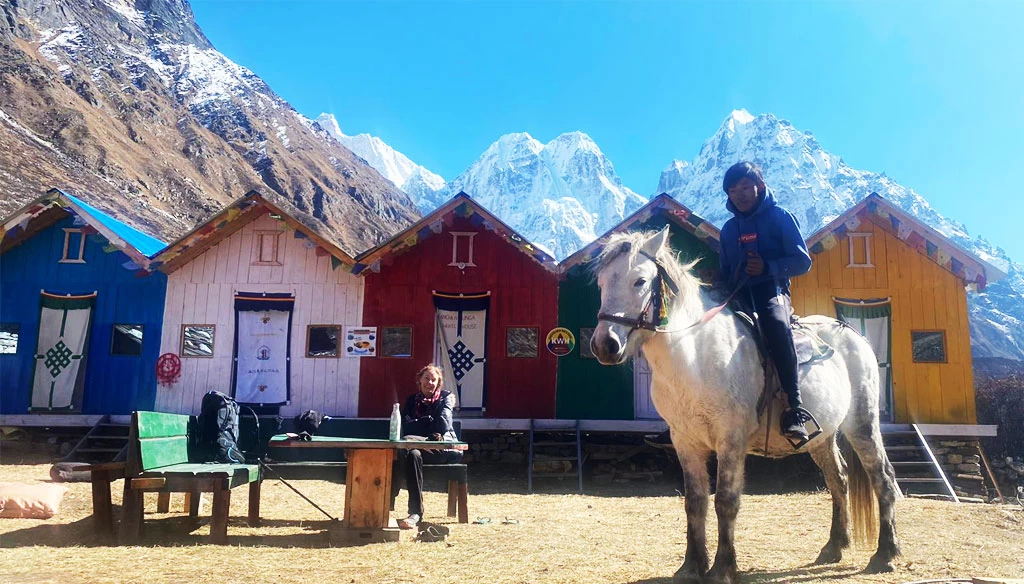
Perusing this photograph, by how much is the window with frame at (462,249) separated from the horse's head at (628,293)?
9346mm

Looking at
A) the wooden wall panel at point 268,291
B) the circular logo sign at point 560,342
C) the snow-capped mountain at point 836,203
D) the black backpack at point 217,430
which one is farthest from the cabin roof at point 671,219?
the snow-capped mountain at point 836,203

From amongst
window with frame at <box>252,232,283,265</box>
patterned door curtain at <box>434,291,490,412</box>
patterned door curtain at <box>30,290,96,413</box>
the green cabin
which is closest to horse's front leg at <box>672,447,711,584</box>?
the green cabin

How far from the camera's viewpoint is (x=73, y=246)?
14.0 m

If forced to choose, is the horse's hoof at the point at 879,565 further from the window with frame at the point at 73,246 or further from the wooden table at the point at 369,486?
the window with frame at the point at 73,246

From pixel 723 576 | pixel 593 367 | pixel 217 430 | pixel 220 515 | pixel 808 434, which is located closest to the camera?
pixel 723 576

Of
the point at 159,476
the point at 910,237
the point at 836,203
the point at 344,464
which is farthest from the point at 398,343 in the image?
the point at 836,203

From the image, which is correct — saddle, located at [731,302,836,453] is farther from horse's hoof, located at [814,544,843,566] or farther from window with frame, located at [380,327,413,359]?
window with frame, located at [380,327,413,359]

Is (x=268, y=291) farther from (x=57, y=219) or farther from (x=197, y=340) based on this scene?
(x=57, y=219)

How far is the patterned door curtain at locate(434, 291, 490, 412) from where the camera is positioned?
1344cm

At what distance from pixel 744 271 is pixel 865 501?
2.23 metres

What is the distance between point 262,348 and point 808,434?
11.4 metres

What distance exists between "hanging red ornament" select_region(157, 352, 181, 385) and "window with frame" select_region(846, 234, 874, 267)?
13.8m

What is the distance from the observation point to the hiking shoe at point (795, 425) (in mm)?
4422

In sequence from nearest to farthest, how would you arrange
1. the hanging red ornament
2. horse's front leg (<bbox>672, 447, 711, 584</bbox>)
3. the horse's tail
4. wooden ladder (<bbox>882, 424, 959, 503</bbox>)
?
horse's front leg (<bbox>672, 447, 711, 584</bbox>) → the horse's tail → wooden ladder (<bbox>882, 424, 959, 503</bbox>) → the hanging red ornament
